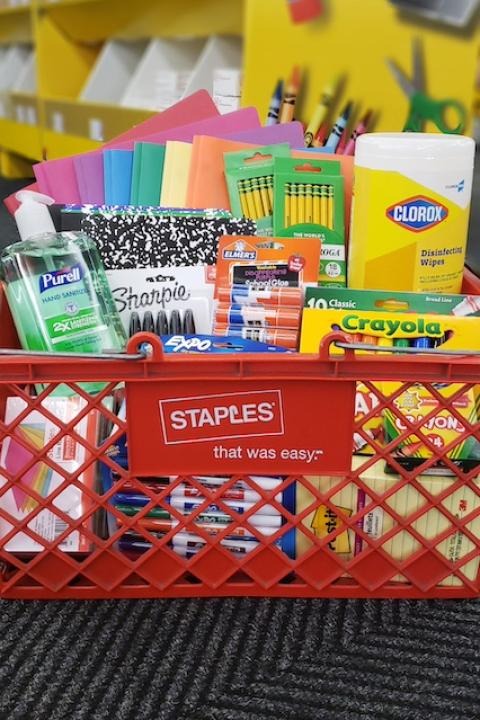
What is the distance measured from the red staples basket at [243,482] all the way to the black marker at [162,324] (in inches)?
4.8

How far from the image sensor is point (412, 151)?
23.6 inches

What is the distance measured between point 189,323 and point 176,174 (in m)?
0.17

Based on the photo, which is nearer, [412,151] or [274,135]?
[412,151]

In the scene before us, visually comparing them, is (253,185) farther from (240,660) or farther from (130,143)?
(240,660)

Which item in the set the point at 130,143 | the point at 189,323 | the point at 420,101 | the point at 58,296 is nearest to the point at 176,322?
the point at 189,323

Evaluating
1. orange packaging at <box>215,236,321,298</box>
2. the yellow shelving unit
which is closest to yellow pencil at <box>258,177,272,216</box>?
orange packaging at <box>215,236,321,298</box>

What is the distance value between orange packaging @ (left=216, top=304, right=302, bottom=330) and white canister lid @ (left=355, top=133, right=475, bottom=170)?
15cm

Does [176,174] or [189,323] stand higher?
[176,174]

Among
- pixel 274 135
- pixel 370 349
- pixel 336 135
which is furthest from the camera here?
pixel 336 135

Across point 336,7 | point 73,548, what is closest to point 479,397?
point 73,548

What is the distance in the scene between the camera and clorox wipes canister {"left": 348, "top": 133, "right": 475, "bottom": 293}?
→ 60 centimetres

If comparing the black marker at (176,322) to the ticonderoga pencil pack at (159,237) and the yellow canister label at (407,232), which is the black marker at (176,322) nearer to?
the ticonderoga pencil pack at (159,237)

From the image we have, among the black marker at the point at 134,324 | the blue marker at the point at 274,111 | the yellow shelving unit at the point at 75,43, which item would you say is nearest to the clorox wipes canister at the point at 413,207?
the black marker at the point at 134,324

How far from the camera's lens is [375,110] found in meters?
1.64
